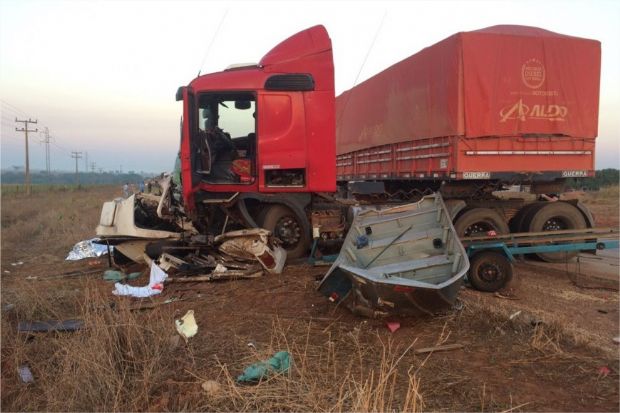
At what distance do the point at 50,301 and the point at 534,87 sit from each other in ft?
24.8

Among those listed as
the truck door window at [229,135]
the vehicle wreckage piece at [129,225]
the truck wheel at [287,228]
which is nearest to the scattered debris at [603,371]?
the truck wheel at [287,228]

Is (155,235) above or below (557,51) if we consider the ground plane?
below

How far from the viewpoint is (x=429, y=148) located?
7.75 meters

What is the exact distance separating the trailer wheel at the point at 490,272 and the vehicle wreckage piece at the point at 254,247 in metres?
2.75

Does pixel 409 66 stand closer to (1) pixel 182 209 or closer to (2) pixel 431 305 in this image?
(1) pixel 182 209

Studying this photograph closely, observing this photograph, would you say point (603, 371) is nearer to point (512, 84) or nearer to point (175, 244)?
point (512, 84)

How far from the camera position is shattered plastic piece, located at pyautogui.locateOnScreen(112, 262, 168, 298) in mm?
5914

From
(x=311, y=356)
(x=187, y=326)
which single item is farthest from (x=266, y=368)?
(x=187, y=326)

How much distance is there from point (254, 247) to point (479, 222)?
375cm

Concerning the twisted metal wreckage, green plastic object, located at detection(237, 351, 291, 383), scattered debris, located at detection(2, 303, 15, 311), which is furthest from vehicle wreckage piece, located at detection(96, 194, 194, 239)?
green plastic object, located at detection(237, 351, 291, 383)

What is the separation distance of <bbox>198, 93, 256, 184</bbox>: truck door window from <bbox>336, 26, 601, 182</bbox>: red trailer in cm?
307

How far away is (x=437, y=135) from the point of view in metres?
7.52

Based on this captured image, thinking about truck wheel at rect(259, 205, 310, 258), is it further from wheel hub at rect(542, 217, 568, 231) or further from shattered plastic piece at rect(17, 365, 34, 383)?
wheel hub at rect(542, 217, 568, 231)

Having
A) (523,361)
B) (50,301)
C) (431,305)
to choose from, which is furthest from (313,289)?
(50,301)
